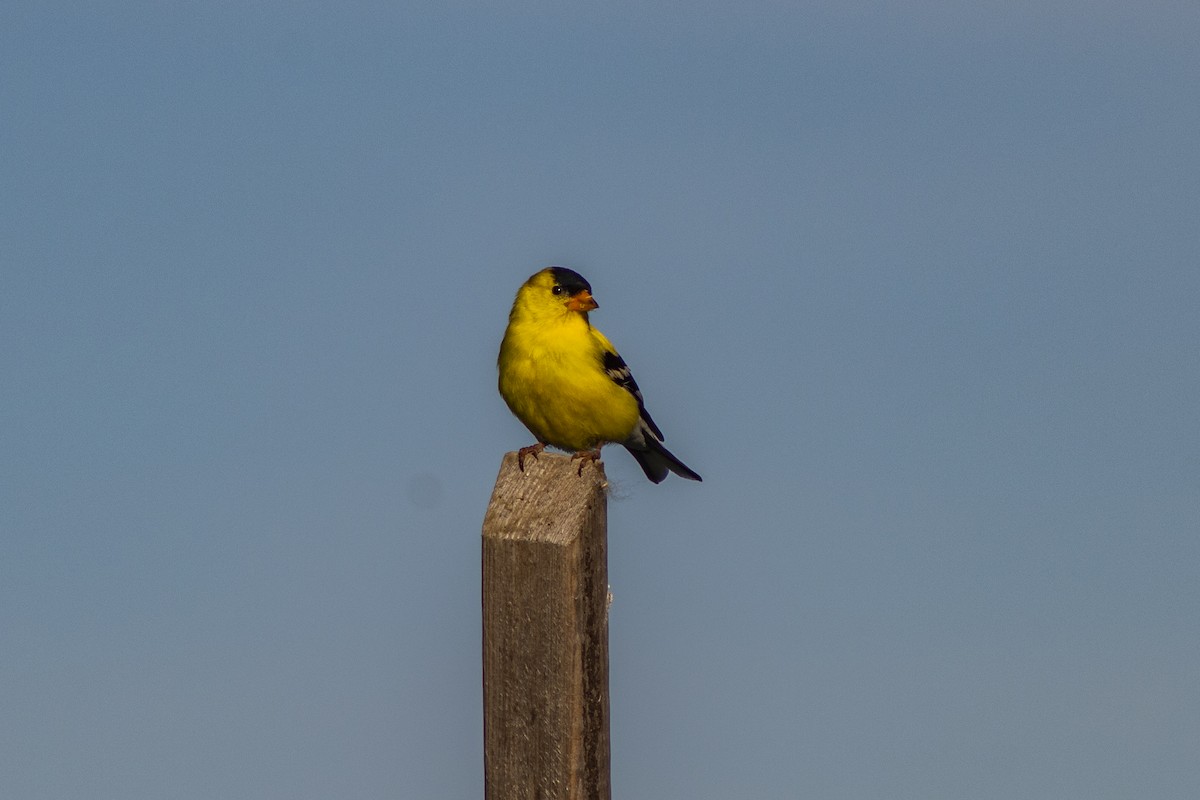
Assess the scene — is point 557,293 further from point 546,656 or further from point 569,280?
point 546,656

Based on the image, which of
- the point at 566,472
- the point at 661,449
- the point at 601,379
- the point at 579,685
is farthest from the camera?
the point at 661,449

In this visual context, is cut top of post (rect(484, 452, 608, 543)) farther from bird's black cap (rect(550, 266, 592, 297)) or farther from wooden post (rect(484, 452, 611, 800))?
bird's black cap (rect(550, 266, 592, 297))

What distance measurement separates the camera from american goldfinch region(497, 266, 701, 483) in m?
7.20

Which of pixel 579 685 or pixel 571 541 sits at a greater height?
pixel 571 541

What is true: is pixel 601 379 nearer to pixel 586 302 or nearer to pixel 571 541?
pixel 586 302

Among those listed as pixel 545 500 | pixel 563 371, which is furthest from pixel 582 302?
pixel 545 500

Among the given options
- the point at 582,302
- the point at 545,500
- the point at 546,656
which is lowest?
the point at 546,656

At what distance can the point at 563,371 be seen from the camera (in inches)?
284

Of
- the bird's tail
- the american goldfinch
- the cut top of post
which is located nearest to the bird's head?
the american goldfinch

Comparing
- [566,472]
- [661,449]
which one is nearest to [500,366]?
[661,449]

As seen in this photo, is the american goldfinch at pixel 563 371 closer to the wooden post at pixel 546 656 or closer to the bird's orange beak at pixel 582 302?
the bird's orange beak at pixel 582 302

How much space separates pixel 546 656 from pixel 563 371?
4209mm

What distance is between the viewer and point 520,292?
7793 millimetres

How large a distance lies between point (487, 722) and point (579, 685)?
0.23 meters
